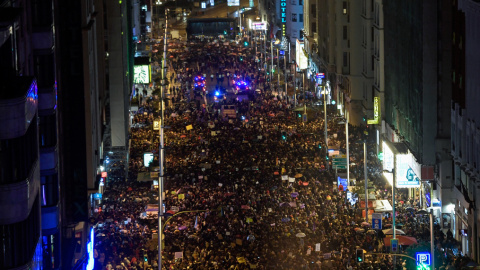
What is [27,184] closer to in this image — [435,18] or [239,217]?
[239,217]

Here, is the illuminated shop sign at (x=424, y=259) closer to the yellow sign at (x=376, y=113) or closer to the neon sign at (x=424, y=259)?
the neon sign at (x=424, y=259)

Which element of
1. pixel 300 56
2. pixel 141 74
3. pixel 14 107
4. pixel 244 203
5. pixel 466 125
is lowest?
pixel 244 203

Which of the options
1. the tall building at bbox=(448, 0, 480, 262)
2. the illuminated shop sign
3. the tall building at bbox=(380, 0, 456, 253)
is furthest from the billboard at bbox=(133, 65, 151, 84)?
the illuminated shop sign

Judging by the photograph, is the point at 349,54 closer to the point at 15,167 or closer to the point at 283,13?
the point at 283,13

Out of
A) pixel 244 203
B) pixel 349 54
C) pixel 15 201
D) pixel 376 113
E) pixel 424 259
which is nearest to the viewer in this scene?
pixel 15 201

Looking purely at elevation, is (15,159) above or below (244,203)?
above

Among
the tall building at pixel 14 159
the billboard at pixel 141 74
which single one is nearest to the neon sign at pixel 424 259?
the tall building at pixel 14 159

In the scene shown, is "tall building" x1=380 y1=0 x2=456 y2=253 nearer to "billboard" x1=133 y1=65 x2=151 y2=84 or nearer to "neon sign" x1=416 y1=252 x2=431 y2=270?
"neon sign" x1=416 y1=252 x2=431 y2=270

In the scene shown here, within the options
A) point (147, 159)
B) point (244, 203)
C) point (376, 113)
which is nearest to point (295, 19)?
point (376, 113)
